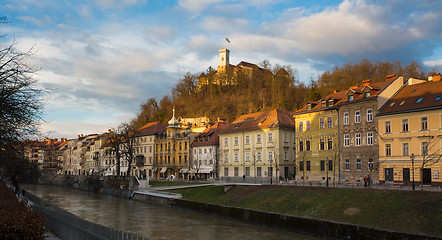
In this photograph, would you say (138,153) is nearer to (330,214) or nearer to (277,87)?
(277,87)

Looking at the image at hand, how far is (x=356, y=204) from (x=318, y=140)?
2552cm

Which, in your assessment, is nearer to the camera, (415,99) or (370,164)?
(415,99)

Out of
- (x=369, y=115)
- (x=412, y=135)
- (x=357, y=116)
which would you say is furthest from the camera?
(x=357, y=116)

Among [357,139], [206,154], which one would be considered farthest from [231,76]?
[357,139]

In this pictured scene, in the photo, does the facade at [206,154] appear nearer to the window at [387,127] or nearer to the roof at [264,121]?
the roof at [264,121]

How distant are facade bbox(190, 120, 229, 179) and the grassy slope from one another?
101ft

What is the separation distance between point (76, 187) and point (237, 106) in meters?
46.9

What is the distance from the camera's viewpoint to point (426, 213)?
27.2 metres

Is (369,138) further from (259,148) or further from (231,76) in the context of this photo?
(231,76)

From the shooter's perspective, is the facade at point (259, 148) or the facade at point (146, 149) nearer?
the facade at point (259, 148)

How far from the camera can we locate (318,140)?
190 feet

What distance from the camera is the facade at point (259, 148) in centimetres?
6506

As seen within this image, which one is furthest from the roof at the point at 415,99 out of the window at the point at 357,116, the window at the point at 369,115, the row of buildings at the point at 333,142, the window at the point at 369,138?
the window at the point at 357,116

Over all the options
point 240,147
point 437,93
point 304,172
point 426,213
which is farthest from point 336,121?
point 426,213
